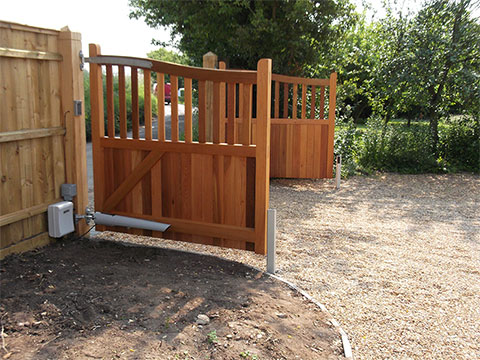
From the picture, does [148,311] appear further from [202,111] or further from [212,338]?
[202,111]

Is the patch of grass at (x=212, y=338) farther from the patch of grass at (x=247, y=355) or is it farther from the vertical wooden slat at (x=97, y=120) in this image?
the vertical wooden slat at (x=97, y=120)

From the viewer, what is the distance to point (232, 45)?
10.9m

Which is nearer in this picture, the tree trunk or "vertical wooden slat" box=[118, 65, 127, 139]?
"vertical wooden slat" box=[118, 65, 127, 139]

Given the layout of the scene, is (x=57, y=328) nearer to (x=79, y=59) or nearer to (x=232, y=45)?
(x=79, y=59)

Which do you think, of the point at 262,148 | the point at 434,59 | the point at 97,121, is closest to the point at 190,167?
the point at 262,148

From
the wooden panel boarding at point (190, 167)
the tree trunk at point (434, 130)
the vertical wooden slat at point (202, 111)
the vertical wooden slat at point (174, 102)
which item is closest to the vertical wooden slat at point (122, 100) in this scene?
the wooden panel boarding at point (190, 167)

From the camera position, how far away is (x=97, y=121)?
509 cm

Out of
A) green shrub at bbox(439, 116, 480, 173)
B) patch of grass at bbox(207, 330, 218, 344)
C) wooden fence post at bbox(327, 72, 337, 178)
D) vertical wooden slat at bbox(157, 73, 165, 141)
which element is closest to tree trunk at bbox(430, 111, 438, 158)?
green shrub at bbox(439, 116, 480, 173)

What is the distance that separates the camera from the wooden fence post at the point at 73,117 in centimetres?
471

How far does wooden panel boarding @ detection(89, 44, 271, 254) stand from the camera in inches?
175

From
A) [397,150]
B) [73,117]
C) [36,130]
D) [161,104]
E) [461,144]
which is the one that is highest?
[161,104]

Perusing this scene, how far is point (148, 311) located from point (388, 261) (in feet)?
8.83

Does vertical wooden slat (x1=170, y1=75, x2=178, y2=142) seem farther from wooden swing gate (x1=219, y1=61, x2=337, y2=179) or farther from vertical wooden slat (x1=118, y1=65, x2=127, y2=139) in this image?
wooden swing gate (x1=219, y1=61, x2=337, y2=179)

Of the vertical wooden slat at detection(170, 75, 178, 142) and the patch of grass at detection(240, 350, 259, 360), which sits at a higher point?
the vertical wooden slat at detection(170, 75, 178, 142)
